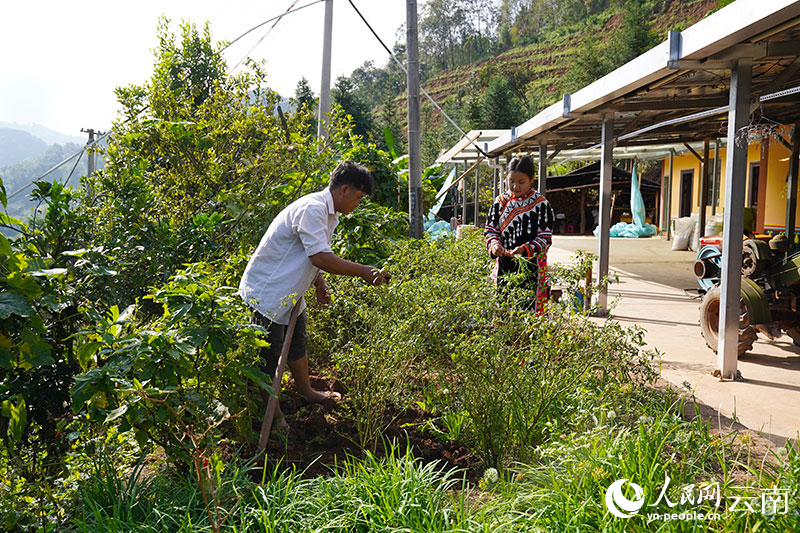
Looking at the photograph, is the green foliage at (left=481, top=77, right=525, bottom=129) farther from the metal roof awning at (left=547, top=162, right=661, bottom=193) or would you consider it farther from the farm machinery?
the farm machinery

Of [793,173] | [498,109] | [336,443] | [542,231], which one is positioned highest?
[498,109]

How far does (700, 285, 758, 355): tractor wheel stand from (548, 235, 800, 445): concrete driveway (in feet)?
0.51

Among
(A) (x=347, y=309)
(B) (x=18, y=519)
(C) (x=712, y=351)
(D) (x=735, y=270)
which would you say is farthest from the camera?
(C) (x=712, y=351)

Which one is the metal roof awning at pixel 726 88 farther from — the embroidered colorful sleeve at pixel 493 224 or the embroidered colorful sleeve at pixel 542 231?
A: the embroidered colorful sleeve at pixel 493 224

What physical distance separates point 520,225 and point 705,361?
2.31m

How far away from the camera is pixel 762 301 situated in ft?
18.9

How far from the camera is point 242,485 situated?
2.86 metres

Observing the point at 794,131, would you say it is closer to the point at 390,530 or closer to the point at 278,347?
the point at 278,347

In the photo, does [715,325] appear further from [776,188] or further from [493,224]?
[776,188]

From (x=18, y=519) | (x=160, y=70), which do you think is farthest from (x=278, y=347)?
(x=160, y=70)

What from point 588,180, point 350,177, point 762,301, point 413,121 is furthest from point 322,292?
point 588,180

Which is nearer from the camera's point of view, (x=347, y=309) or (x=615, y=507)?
(x=615, y=507)

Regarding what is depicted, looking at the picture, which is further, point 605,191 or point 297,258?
point 605,191

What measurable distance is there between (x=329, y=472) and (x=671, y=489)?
1652 mm
